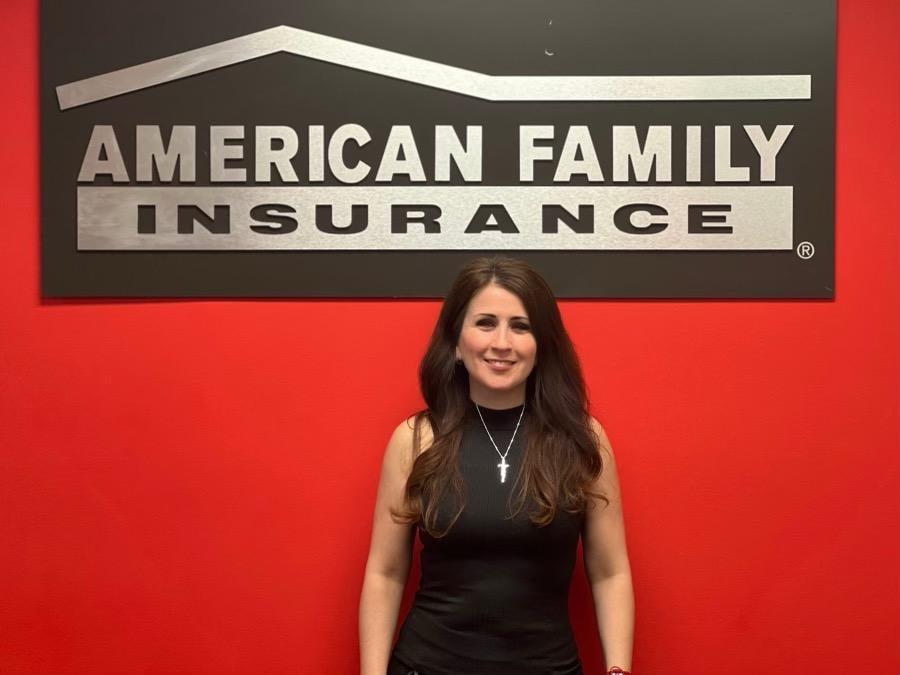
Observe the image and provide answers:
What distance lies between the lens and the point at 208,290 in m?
2.12

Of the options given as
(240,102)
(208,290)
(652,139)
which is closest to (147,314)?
(208,290)

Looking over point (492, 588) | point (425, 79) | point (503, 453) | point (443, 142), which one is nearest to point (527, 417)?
point (503, 453)

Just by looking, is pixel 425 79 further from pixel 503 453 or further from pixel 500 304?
pixel 503 453

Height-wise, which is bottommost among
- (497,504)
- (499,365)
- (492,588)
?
(492,588)

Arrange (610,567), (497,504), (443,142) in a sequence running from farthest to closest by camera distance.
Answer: (443,142) < (610,567) < (497,504)

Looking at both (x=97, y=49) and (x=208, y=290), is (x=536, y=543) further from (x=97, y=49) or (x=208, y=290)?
(x=97, y=49)

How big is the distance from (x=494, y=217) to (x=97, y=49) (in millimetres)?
1036

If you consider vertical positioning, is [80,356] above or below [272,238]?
below

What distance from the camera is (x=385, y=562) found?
6.27 feet

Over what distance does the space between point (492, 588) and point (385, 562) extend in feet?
0.85

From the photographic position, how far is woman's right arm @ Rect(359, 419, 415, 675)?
188 cm

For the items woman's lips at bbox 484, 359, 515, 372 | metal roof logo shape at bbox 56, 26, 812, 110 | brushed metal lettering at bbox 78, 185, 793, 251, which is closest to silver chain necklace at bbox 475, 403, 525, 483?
woman's lips at bbox 484, 359, 515, 372

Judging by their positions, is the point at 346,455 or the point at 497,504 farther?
Result: the point at 346,455

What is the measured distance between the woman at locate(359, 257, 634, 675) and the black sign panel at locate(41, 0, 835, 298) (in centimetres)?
29
